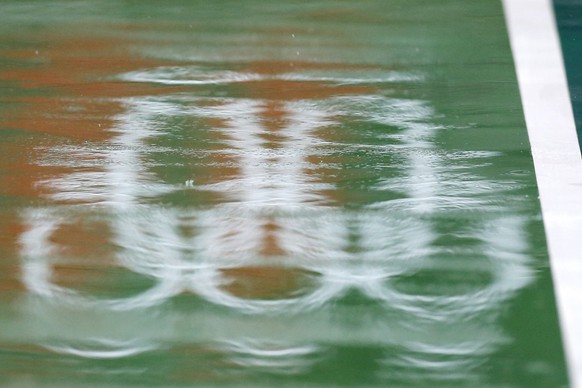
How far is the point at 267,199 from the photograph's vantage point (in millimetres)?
1953

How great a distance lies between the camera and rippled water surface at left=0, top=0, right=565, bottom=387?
1681mm

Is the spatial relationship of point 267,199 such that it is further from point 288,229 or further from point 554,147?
point 554,147

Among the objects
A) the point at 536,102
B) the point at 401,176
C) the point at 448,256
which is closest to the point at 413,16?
the point at 536,102

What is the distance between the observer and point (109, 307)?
1.74 m

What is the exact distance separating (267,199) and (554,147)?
0.71 meters

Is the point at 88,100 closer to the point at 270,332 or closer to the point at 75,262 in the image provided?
the point at 75,262

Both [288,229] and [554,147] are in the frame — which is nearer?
[288,229]

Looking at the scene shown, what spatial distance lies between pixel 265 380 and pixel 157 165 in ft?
2.06

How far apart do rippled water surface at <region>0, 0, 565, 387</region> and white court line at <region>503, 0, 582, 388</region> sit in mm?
31

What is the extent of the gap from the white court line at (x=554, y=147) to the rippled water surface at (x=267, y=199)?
0.10ft

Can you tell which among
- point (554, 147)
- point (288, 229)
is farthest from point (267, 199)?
point (554, 147)

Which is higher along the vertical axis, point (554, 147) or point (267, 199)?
point (554, 147)

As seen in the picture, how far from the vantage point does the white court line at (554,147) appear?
1.76 metres

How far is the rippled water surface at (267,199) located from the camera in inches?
66.2
